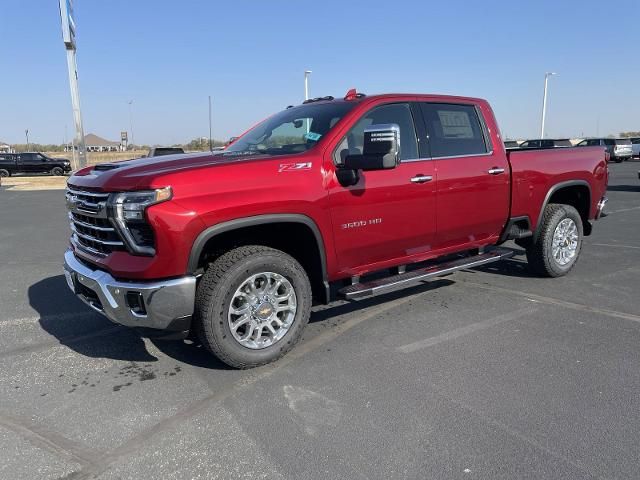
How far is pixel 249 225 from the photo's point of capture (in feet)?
11.8

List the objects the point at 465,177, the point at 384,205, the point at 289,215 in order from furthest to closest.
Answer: the point at 465,177
the point at 384,205
the point at 289,215

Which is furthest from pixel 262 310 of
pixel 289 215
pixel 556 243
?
pixel 556 243

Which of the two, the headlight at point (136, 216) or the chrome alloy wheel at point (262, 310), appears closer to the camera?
the headlight at point (136, 216)

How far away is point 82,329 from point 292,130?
2.65 m

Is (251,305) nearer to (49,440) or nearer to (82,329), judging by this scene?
(49,440)

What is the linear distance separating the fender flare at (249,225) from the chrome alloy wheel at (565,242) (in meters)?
3.38

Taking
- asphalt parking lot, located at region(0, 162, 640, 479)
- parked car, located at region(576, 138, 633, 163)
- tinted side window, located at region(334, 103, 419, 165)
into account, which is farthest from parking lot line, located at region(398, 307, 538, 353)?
parked car, located at region(576, 138, 633, 163)

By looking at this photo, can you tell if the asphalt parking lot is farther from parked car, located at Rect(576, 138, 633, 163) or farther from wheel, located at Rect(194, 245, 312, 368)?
parked car, located at Rect(576, 138, 633, 163)

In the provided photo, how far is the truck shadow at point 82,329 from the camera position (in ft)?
13.7

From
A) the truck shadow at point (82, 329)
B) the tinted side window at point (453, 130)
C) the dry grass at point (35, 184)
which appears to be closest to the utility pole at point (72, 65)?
the dry grass at point (35, 184)

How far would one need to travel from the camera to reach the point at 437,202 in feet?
15.5

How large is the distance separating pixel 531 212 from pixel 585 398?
2.85 metres

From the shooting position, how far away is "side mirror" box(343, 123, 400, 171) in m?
3.76

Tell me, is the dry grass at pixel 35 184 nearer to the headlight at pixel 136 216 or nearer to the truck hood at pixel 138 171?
the truck hood at pixel 138 171
